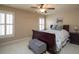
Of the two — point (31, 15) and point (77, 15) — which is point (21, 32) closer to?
point (31, 15)

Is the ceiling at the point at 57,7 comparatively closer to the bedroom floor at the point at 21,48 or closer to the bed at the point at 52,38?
the bed at the point at 52,38

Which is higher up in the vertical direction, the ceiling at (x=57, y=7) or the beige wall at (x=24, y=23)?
the ceiling at (x=57, y=7)

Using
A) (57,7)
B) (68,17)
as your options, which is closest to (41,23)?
(57,7)

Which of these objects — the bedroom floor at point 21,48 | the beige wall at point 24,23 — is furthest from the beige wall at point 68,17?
the bedroom floor at point 21,48

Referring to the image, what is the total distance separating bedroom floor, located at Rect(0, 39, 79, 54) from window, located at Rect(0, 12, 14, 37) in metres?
0.22

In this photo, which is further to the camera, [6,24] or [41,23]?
[41,23]

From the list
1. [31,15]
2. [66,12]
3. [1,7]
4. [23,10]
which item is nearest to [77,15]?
[66,12]

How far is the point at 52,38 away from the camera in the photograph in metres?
1.84

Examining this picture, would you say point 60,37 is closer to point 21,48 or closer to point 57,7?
point 57,7

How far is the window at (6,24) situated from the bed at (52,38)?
1.56 feet

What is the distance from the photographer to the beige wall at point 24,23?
1.85 m

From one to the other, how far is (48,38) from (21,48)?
58 cm

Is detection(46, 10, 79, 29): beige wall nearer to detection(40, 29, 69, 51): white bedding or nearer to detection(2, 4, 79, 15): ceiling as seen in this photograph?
detection(2, 4, 79, 15): ceiling
